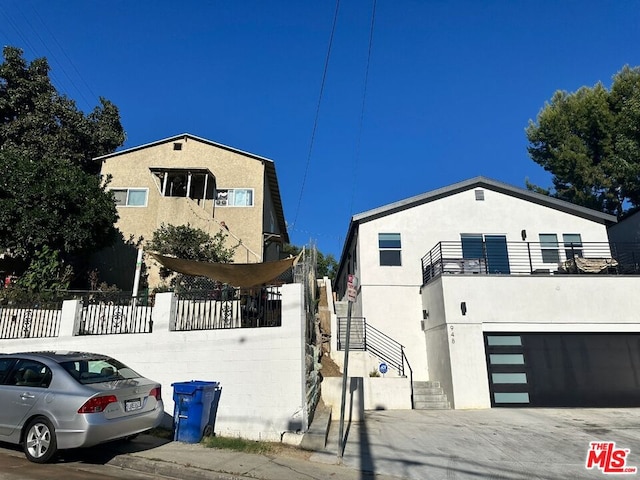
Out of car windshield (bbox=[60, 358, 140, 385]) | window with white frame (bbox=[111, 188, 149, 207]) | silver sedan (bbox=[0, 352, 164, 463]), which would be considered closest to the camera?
silver sedan (bbox=[0, 352, 164, 463])

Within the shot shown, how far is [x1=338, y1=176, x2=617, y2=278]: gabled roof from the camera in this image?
16922 mm

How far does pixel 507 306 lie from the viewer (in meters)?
12.9

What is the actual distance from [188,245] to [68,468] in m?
11.2

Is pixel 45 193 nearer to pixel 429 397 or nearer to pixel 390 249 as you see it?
pixel 390 249

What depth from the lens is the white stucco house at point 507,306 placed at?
40.2ft

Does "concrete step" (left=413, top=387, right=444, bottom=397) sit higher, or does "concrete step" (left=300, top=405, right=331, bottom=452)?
"concrete step" (left=413, top=387, right=444, bottom=397)

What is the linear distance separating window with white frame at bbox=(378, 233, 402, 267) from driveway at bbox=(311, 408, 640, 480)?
646 cm

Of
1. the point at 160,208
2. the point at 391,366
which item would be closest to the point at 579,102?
the point at 391,366

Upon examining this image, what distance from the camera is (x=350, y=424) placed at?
9.64m

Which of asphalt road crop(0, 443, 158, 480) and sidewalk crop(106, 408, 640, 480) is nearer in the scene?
asphalt road crop(0, 443, 158, 480)

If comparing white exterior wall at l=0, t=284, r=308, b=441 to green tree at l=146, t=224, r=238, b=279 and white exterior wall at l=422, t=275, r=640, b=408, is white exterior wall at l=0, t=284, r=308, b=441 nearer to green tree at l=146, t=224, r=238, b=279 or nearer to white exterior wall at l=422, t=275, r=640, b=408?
white exterior wall at l=422, t=275, r=640, b=408

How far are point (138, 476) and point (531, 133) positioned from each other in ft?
95.6

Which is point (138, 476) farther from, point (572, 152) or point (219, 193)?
point (572, 152)

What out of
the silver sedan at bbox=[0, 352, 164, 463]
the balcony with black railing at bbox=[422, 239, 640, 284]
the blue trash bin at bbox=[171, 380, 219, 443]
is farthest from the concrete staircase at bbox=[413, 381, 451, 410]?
the silver sedan at bbox=[0, 352, 164, 463]
